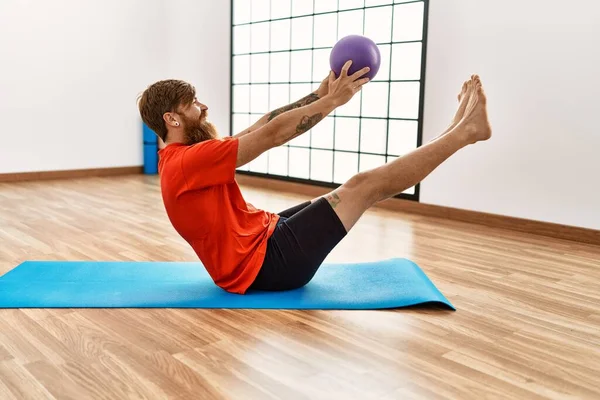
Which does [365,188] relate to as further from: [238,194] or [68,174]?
[68,174]

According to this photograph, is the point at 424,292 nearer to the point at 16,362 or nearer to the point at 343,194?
the point at 343,194

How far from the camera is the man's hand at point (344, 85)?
2021 millimetres

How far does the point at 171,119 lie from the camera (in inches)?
78.4

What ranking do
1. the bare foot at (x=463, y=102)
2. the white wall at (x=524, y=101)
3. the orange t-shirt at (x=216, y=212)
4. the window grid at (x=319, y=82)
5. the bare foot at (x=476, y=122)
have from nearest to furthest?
the orange t-shirt at (x=216, y=212)
the bare foot at (x=476, y=122)
the bare foot at (x=463, y=102)
the white wall at (x=524, y=101)
the window grid at (x=319, y=82)

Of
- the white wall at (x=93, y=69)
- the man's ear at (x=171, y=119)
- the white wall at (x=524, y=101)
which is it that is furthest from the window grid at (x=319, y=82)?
the man's ear at (x=171, y=119)

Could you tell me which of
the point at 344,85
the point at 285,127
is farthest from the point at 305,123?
the point at 344,85

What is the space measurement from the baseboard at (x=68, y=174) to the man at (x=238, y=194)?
4.20m

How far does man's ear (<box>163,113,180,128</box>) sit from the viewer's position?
1984 mm

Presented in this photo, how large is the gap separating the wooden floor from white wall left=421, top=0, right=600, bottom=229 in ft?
2.50

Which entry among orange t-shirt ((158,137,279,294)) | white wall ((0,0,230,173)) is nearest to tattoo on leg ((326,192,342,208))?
orange t-shirt ((158,137,279,294))

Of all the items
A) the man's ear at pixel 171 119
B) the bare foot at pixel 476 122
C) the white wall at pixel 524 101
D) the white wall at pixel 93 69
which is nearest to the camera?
the man's ear at pixel 171 119

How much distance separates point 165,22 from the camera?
6543 mm

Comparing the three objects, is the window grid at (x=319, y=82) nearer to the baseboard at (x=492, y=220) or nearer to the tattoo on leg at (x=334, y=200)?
the baseboard at (x=492, y=220)

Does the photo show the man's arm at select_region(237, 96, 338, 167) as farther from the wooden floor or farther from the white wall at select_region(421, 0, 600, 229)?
the white wall at select_region(421, 0, 600, 229)
